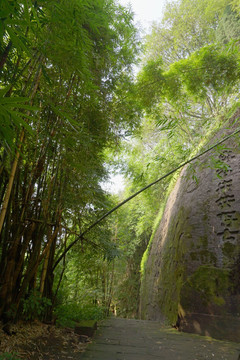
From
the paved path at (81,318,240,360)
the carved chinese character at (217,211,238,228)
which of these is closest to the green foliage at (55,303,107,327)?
the paved path at (81,318,240,360)

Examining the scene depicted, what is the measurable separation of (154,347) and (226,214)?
6.98 feet

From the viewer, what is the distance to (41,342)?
2.02 meters

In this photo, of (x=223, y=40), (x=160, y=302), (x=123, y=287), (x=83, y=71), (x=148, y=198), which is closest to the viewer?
(x=83, y=71)

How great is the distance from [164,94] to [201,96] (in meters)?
0.69

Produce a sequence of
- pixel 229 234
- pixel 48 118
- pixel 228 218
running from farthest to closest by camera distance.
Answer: pixel 228 218
pixel 229 234
pixel 48 118

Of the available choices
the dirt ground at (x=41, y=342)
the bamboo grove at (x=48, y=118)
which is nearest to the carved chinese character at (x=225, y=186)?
the bamboo grove at (x=48, y=118)

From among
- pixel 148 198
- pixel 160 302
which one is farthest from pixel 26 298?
pixel 148 198

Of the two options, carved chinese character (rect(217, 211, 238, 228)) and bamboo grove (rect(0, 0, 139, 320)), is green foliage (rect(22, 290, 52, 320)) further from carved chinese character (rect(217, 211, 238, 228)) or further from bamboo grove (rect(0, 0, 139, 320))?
carved chinese character (rect(217, 211, 238, 228))

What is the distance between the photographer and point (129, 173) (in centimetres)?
718

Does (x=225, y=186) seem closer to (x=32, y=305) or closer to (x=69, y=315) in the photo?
(x=69, y=315)

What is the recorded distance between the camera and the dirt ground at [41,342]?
A: 175 cm

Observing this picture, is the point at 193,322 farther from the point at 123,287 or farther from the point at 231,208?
the point at 123,287

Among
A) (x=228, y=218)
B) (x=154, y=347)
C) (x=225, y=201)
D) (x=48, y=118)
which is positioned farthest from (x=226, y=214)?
(x=48, y=118)

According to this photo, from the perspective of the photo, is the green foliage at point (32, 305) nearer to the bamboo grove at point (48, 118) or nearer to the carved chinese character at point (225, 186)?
the bamboo grove at point (48, 118)
